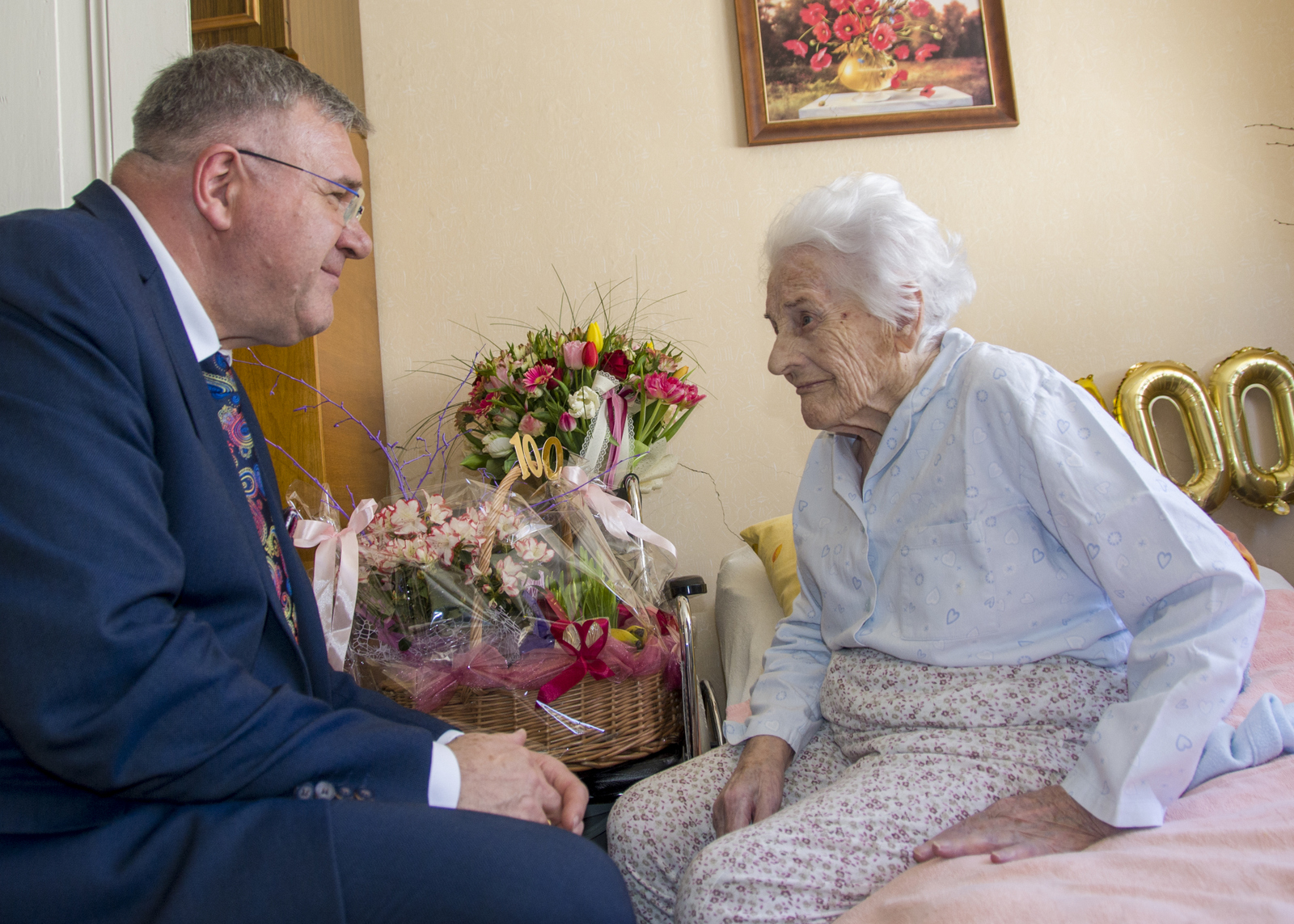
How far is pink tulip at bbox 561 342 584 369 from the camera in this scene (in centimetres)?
188

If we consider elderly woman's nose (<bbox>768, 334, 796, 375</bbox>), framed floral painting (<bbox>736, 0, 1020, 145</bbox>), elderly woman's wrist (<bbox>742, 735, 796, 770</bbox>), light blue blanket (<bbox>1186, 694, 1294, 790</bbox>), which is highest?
framed floral painting (<bbox>736, 0, 1020, 145</bbox>)

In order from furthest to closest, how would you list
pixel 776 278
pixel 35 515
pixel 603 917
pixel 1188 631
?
pixel 776 278 → pixel 1188 631 → pixel 603 917 → pixel 35 515

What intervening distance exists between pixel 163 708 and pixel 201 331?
53 cm

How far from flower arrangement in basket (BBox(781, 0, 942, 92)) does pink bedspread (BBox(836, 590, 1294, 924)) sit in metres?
2.06

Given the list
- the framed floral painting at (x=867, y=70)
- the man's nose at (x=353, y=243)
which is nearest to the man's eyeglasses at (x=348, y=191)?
the man's nose at (x=353, y=243)

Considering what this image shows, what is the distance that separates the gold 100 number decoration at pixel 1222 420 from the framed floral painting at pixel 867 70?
848 mm

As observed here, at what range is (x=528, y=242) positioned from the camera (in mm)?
2518

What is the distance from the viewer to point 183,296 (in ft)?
3.48

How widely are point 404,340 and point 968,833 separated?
1.98 meters

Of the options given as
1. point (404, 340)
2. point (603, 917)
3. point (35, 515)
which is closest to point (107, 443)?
point (35, 515)

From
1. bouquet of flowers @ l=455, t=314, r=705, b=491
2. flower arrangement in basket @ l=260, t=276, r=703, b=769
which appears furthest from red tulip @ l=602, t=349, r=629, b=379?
flower arrangement in basket @ l=260, t=276, r=703, b=769

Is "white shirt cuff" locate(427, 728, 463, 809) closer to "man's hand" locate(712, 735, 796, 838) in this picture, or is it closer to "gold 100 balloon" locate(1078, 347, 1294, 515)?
"man's hand" locate(712, 735, 796, 838)

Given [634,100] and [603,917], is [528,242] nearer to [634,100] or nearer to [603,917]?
[634,100]

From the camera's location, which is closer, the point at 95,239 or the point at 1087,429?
the point at 95,239
